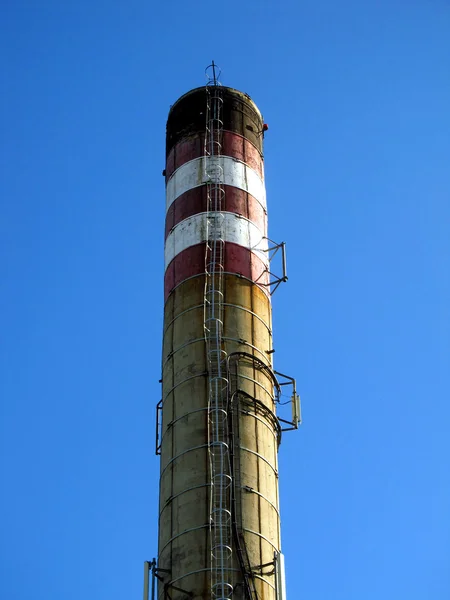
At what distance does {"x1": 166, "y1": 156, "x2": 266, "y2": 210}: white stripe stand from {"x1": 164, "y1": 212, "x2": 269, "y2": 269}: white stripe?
1692mm

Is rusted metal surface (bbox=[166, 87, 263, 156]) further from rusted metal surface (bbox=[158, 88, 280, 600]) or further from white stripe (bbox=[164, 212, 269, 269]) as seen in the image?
white stripe (bbox=[164, 212, 269, 269])

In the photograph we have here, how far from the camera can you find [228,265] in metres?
42.6

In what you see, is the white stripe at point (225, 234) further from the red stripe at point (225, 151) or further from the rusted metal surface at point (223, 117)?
the rusted metal surface at point (223, 117)

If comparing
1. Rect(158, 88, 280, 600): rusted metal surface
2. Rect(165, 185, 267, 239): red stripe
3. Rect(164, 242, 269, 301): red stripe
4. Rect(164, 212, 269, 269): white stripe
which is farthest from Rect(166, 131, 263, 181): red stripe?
Rect(164, 242, 269, 301): red stripe

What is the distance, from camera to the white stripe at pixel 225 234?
43.4 m

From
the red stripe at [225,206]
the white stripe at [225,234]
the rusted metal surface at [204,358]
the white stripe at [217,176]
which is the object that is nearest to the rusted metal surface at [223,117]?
the rusted metal surface at [204,358]

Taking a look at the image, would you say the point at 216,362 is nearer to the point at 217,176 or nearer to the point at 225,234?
the point at 225,234

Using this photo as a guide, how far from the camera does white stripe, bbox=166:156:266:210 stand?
45031mm

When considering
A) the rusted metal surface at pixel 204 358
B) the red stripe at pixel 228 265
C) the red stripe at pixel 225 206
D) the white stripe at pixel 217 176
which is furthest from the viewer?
the white stripe at pixel 217 176

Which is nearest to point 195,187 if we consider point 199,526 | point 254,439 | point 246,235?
point 246,235

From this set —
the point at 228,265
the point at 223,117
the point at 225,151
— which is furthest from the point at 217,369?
the point at 223,117

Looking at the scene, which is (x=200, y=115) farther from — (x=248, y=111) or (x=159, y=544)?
(x=159, y=544)

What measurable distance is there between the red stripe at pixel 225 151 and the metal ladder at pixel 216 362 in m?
0.39

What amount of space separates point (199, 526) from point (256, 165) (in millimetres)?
16819
